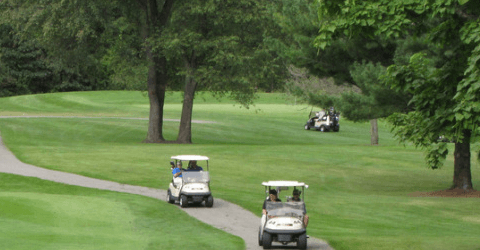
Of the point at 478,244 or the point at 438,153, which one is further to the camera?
the point at 438,153

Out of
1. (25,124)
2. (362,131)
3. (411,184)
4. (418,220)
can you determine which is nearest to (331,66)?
(411,184)

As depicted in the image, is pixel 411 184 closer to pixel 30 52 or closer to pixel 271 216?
pixel 271 216

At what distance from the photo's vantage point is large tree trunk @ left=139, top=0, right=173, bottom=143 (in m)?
47.7

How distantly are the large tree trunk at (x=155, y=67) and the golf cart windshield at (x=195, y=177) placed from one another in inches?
914

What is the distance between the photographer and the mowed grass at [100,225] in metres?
15.9

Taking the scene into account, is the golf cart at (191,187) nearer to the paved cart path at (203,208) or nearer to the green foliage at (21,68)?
the paved cart path at (203,208)

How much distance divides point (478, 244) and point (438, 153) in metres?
6.98

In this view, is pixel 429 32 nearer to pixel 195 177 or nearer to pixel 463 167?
pixel 195 177

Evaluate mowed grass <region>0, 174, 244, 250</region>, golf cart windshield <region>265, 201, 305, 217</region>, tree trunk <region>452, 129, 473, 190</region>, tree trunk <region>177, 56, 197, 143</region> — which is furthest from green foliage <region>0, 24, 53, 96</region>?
golf cart windshield <region>265, 201, 305, 217</region>

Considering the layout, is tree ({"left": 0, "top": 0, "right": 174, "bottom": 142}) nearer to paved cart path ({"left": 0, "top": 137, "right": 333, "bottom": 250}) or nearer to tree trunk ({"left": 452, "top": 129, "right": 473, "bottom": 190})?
paved cart path ({"left": 0, "top": 137, "right": 333, "bottom": 250})

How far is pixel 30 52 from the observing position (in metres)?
97.2

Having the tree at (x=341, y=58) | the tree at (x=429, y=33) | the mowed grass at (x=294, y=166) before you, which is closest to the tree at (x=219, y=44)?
the mowed grass at (x=294, y=166)

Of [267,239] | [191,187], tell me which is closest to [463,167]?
[191,187]

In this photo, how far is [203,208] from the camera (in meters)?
24.2
